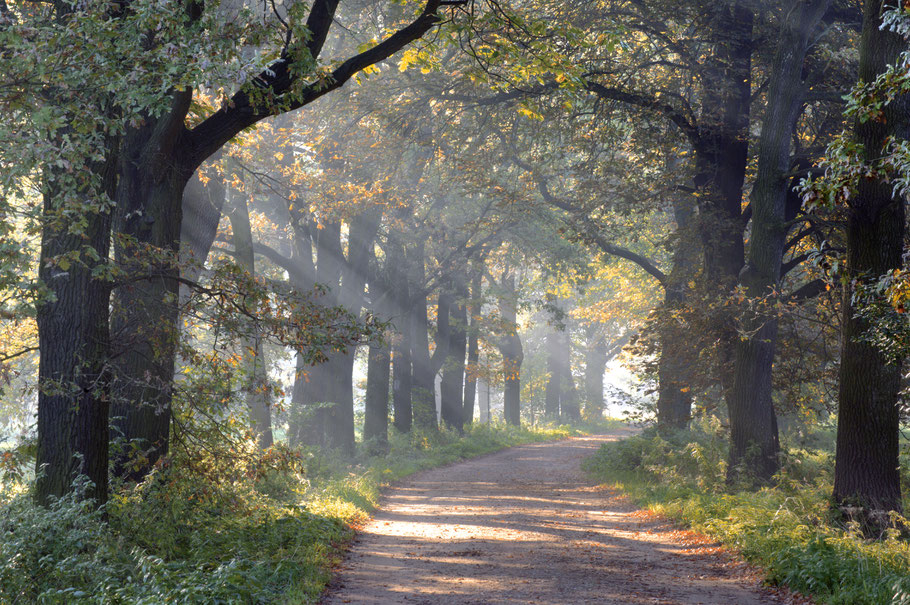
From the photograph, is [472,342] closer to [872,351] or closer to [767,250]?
[767,250]

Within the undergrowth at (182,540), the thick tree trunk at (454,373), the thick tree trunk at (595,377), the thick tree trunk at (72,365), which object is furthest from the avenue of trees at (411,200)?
the thick tree trunk at (595,377)

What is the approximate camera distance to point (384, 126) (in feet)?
47.8

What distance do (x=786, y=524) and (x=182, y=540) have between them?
7070mm

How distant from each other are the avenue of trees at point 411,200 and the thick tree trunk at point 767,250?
0.16 ft

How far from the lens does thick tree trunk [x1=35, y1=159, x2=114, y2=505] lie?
7168mm

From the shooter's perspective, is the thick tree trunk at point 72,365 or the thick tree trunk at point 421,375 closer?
the thick tree trunk at point 72,365

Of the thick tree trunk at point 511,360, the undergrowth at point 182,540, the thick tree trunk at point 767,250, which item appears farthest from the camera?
the thick tree trunk at point 511,360

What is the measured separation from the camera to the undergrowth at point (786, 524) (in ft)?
22.0

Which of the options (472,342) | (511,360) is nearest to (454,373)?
(472,342)

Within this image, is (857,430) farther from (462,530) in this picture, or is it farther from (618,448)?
(618,448)

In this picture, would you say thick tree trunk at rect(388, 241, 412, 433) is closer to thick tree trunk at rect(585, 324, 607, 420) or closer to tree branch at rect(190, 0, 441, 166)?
tree branch at rect(190, 0, 441, 166)

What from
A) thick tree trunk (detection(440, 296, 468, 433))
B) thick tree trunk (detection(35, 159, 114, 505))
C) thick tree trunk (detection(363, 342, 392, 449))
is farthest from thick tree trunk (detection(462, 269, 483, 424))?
thick tree trunk (detection(35, 159, 114, 505))

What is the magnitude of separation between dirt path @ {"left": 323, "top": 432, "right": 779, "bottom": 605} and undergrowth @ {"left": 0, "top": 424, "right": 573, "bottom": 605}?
59 cm

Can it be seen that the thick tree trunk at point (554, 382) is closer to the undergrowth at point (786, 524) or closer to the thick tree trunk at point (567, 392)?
the thick tree trunk at point (567, 392)
